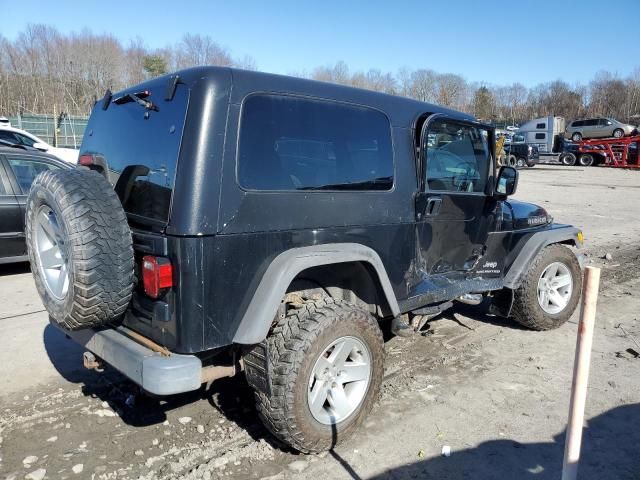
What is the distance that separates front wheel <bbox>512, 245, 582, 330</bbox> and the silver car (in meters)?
34.4

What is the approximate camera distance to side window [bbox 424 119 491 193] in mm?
3797

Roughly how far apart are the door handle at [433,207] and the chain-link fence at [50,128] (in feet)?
101

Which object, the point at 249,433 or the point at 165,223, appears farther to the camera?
the point at 249,433

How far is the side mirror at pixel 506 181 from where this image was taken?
4285 mm

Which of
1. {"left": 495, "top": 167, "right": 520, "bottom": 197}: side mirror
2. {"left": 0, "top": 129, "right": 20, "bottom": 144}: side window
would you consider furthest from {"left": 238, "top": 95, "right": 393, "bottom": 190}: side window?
{"left": 0, "top": 129, "right": 20, "bottom": 144}: side window

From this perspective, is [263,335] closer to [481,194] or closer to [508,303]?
[481,194]

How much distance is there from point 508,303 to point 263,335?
10.2 ft

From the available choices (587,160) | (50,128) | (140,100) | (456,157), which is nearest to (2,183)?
(140,100)

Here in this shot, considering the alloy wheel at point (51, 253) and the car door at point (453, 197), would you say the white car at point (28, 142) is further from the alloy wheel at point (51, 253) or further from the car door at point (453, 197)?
the car door at point (453, 197)

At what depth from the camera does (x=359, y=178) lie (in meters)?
3.25

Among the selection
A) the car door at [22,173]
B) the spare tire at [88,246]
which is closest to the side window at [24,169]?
the car door at [22,173]

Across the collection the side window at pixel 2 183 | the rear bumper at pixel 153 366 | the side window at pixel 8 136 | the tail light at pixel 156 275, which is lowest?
the rear bumper at pixel 153 366

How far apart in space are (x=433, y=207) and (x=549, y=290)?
2.03m

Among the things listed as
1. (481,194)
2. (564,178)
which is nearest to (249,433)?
(481,194)
